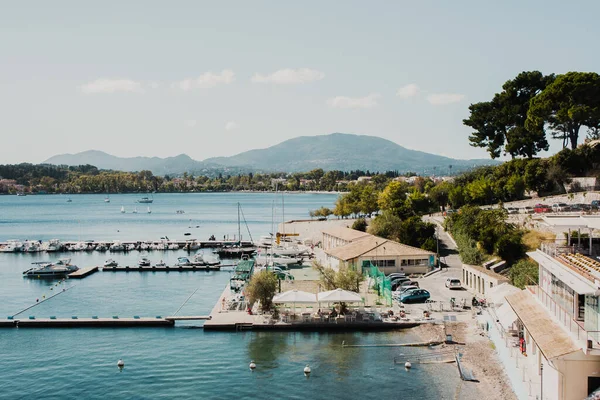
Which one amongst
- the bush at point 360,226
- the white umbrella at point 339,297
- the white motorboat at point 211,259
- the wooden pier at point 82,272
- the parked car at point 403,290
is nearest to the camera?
the white umbrella at point 339,297

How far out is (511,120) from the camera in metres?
67.5

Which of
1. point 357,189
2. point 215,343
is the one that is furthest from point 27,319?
point 357,189

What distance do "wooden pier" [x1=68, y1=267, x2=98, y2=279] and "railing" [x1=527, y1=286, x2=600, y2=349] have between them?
4144cm

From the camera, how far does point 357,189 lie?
95.9 meters

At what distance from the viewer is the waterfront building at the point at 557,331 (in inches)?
627

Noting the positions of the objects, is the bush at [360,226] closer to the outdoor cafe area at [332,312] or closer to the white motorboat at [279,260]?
the white motorboat at [279,260]

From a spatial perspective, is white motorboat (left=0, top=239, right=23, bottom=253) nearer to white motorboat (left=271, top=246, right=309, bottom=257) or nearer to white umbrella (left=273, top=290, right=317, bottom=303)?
white motorboat (left=271, top=246, right=309, bottom=257)

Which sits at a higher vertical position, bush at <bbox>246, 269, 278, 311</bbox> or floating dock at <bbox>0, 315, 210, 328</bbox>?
bush at <bbox>246, 269, 278, 311</bbox>

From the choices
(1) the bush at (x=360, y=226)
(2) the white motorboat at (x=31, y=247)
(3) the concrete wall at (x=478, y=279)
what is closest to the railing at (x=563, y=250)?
(3) the concrete wall at (x=478, y=279)

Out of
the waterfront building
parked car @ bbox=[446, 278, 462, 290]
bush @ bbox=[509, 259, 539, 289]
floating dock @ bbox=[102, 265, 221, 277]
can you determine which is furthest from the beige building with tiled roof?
the waterfront building

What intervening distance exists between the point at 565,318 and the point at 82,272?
151 ft

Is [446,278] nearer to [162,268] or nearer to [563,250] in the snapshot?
[563,250]

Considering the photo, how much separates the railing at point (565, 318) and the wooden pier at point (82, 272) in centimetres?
4144

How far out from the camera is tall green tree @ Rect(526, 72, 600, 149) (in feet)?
186
